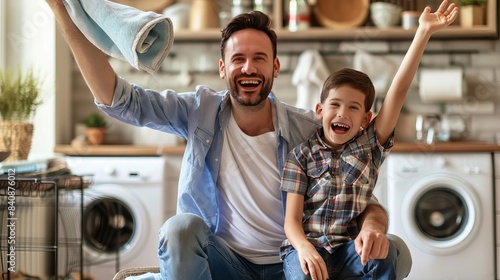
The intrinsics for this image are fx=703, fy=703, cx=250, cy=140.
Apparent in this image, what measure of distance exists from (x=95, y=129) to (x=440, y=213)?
201 centimetres

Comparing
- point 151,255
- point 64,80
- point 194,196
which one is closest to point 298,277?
point 194,196

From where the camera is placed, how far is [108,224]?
381 centimetres

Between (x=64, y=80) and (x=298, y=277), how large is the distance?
2869 mm

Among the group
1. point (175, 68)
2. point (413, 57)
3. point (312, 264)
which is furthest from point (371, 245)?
point (175, 68)

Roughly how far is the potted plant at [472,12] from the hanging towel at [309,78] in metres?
0.86

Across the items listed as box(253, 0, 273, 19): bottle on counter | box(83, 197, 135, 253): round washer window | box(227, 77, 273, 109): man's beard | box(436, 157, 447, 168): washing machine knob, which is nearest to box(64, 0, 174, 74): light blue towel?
box(227, 77, 273, 109): man's beard

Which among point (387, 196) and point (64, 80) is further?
point (64, 80)

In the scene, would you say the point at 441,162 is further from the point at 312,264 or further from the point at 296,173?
the point at 312,264

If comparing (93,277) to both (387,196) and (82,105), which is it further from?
(387,196)

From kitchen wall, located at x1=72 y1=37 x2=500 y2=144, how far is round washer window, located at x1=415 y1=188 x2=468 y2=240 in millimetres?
560

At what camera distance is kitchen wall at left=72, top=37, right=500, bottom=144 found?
14.0 feet

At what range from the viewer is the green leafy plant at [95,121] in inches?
163

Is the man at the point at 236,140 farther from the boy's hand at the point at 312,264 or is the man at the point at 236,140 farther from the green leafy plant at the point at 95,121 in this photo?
the green leafy plant at the point at 95,121

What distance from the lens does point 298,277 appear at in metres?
1.72
